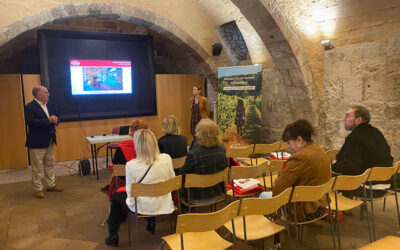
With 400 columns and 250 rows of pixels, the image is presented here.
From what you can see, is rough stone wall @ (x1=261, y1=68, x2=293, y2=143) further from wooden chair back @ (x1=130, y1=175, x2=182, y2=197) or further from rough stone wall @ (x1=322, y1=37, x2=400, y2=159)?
wooden chair back @ (x1=130, y1=175, x2=182, y2=197)

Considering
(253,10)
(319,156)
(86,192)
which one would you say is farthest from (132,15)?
(319,156)

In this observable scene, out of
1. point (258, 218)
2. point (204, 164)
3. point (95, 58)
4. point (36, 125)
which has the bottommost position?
point (258, 218)

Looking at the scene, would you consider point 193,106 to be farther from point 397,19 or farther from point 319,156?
point 319,156

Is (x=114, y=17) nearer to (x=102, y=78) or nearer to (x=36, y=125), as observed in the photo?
(x=102, y=78)

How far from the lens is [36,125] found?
3.96 meters

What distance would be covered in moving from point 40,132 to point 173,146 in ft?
6.56

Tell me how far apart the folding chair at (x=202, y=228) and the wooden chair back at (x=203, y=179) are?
1.69 feet

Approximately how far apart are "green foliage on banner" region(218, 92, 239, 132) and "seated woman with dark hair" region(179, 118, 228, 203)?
318cm

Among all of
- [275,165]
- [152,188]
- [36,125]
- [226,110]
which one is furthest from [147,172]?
[226,110]

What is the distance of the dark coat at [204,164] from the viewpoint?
8.80 feet

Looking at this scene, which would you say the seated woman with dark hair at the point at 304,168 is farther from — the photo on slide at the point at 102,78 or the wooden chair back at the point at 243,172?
the photo on slide at the point at 102,78

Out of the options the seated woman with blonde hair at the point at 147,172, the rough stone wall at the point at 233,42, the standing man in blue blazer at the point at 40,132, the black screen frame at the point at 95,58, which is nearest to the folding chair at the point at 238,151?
the seated woman with blonde hair at the point at 147,172

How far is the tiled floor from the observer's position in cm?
280

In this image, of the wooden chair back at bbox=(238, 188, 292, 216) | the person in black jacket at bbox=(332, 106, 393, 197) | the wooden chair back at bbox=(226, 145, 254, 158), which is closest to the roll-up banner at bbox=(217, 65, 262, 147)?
the wooden chair back at bbox=(226, 145, 254, 158)
